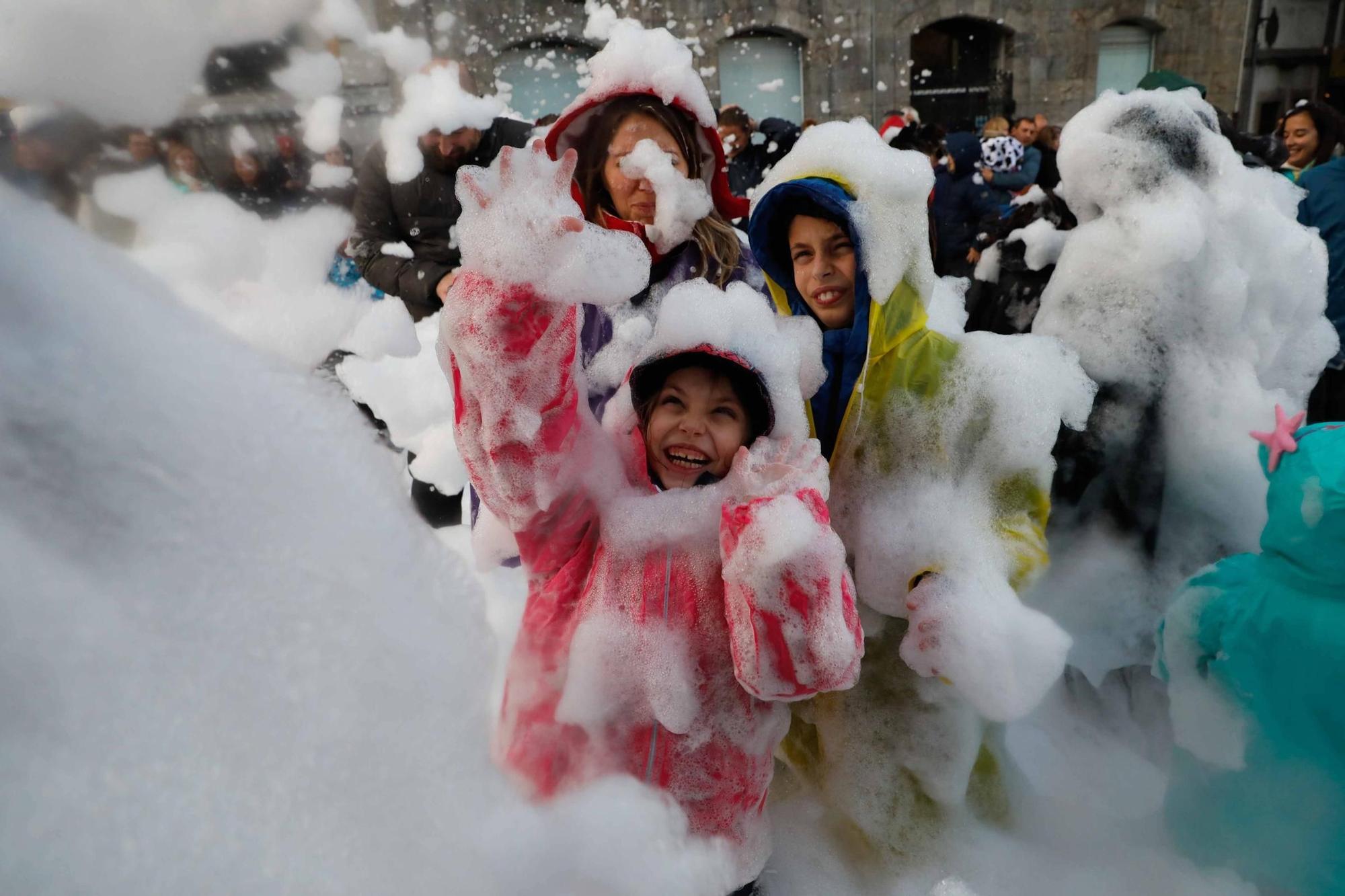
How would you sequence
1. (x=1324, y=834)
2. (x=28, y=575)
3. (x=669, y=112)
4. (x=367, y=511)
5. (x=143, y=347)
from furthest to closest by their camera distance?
(x=669, y=112) < (x=1324, y=834) < (x=367, y=511) < (x=143, y=347) < (x=28, y=575)

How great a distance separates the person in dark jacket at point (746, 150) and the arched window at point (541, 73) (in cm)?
166

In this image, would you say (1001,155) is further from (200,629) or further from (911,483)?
(200,629)

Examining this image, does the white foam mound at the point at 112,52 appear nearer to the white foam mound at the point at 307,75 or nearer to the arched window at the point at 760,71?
the white foam mound at the point at 307,75

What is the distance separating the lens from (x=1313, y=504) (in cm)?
142

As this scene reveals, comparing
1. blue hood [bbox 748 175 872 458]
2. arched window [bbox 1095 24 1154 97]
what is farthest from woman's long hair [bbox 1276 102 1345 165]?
arched window [bbox 1095 24 1154 97]

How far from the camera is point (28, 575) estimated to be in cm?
59

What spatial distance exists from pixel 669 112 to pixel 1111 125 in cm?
113

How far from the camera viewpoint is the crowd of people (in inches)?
39.9

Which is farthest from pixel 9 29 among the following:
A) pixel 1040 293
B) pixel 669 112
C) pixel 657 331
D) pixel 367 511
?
pixel 1040 293

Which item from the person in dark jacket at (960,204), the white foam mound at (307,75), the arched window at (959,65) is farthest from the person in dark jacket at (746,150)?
the arched window at (959,65)

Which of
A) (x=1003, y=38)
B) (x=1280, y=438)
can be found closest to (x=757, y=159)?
(x=1280, y=438)

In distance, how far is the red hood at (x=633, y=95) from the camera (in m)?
1.73

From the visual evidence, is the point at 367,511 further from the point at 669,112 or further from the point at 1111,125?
the point at 1111,125

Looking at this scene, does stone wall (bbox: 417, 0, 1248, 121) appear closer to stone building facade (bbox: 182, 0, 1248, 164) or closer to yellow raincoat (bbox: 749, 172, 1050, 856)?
stone building facade (bbox: 182, 0, 1248, 164)
